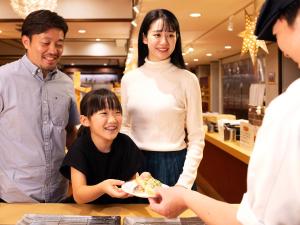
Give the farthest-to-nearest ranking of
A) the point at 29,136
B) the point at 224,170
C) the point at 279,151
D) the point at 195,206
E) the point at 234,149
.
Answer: the point at 224,170 → the point at 234,149 → the point at 29,136 → the point at 195,206 → the point at 279,151

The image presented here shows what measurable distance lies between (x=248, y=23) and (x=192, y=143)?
2751 millimetres

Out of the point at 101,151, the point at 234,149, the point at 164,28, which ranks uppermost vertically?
the point at 164,28

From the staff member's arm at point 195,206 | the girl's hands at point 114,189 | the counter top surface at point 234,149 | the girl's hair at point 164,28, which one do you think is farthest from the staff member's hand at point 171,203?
the counter top surface at point 234,149

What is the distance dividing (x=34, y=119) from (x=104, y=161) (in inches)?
15.2

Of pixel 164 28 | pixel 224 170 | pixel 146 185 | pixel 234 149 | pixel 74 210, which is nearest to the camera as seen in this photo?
pixel 146 185

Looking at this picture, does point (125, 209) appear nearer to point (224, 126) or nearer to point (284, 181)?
point (284, 181)

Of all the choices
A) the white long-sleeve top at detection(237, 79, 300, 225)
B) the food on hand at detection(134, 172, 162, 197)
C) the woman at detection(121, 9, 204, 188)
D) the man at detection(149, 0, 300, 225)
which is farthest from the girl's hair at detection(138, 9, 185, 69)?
the white long-sleeve top at detection(237, 79, 300, 225)

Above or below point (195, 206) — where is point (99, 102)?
above

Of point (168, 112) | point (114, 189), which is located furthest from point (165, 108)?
point (114, 189)

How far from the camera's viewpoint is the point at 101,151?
6.08ft

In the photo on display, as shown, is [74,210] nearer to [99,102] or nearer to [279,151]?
[99,102]

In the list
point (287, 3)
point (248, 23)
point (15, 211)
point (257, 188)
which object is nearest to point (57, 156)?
point (15, 211)

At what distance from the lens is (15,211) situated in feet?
5.46

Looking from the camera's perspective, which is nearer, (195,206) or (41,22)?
(195,206)
